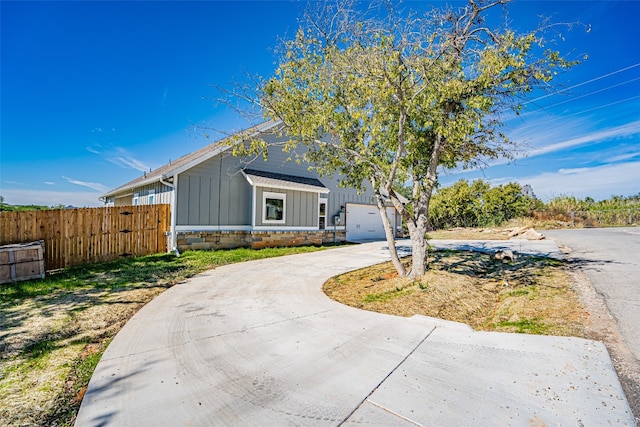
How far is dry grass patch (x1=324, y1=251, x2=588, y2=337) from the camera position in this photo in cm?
423

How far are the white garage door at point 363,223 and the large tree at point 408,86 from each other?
947 cm

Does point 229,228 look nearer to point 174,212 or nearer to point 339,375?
point 174,212

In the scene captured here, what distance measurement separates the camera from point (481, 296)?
581cm

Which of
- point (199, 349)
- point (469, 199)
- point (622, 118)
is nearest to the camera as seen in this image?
point (199, 349)

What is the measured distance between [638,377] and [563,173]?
23297 mm

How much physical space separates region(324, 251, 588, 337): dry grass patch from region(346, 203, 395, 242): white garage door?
843cm

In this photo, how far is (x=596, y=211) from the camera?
24.0 meters

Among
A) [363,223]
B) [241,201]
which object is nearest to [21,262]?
[241,201]

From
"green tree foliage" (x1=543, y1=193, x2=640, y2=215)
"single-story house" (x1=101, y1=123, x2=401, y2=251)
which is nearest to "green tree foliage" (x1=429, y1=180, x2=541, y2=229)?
"green tree foliage" (x1=543, y1=193, x2=640, y2=215)

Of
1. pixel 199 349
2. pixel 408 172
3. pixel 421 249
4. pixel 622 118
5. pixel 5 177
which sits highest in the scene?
pixel 622 118

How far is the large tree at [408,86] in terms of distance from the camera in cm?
511

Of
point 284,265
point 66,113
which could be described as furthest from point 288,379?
point 66,113

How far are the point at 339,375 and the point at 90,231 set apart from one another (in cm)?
930

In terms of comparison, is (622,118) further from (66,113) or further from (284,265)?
(66,113)
